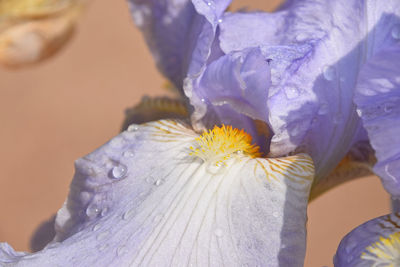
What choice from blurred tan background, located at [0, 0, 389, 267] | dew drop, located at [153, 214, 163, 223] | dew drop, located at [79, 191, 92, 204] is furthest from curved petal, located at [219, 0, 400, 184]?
blurred tan background, located at [0, 0, 389, 267]

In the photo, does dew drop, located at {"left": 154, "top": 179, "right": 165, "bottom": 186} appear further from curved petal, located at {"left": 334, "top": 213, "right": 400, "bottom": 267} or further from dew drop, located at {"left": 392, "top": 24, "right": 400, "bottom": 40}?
dew drop, located at {"left": 392, "top": 24, "right": 400, "bottom": 40}

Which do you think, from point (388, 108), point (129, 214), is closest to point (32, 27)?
point (129, 214)

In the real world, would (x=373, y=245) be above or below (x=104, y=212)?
below

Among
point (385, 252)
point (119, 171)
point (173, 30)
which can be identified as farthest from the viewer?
point (173, 30)

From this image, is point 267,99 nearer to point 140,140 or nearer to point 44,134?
point 140,140

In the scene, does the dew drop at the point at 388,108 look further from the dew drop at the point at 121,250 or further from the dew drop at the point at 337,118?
the dew drop at the point at 121,250

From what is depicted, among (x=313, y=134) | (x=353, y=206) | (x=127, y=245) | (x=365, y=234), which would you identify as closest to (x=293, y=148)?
(x=313, y=134)

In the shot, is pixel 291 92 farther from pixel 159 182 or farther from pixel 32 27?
pixel 32 27

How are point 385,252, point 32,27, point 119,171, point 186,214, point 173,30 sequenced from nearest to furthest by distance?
1. point 385,252
2. point 186,214
3. point 119,171
4. point 173,30
5. point 32,27
